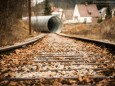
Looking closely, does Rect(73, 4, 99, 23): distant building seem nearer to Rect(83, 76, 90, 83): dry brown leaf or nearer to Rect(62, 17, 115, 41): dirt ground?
Rect(62, 17, 115, 41): dirt ground

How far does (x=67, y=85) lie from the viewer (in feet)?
11.9

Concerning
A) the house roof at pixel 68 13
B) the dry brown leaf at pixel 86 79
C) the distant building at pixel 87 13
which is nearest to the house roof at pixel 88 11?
the distant building at pixel 87 13

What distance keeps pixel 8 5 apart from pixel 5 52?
8.03 m

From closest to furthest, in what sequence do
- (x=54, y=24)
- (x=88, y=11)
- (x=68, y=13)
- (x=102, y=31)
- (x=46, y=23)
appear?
(x=102, y=31) < (x=46, y=23) < (x=54, y=24) < (x=88, y=11) < (x=68, y=13)

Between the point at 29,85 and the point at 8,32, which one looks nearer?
the point at 29,85

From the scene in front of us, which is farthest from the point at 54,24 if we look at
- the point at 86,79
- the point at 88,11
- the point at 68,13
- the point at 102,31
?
the point at 68,13

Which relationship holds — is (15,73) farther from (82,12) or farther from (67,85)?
(82,12)

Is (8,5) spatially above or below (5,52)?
above

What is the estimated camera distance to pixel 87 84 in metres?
3.78

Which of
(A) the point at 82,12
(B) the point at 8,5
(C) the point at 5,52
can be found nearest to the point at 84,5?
(A) the point at 82,12

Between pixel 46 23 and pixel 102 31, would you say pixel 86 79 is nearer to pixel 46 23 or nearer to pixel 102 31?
pixel 102 31

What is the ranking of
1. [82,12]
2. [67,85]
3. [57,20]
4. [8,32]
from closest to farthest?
1. [67,85]
2. [8,32]
3. [57,20]
4. [82,12]

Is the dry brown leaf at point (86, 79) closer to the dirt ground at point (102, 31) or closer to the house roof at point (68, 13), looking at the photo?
the dirt ground at point (102, 31)

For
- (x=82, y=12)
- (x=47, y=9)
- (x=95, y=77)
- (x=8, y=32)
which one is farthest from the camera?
(x=82, y=12)
